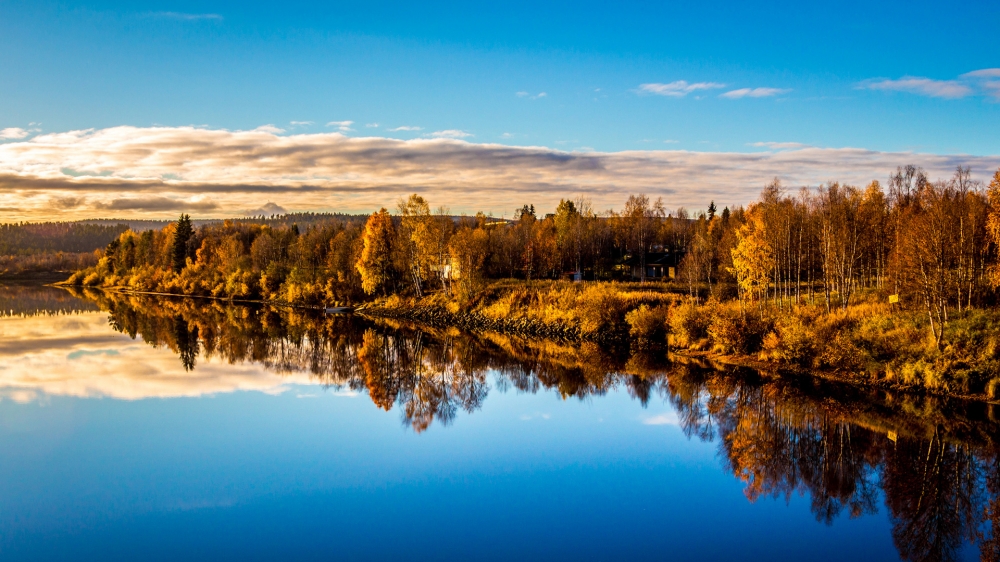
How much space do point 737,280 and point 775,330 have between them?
12120 mm

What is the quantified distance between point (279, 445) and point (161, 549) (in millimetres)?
7148

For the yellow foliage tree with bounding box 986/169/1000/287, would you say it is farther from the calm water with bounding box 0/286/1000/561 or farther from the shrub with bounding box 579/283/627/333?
the shrub with bounding box 579/283/627/333

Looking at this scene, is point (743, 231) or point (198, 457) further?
point (743, 231)

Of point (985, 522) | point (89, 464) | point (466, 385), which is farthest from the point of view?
point (466, 385)

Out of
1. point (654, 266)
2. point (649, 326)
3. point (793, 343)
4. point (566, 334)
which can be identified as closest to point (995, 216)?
point (793, 343)

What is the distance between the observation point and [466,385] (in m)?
29.7

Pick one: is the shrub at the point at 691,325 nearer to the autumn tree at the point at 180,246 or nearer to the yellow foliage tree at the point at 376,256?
the yellow foliage tree at the point at 376,256

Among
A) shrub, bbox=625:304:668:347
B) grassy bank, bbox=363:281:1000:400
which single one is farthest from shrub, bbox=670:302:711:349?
shrub, bbox=625:304:668:347

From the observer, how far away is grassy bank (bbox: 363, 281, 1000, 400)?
2523 cm

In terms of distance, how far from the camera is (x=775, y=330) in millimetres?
32531

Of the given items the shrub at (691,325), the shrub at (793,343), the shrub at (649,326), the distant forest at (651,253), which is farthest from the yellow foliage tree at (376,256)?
the shrub at (793,343)

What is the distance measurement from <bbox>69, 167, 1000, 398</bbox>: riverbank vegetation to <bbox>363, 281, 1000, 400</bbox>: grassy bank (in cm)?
8

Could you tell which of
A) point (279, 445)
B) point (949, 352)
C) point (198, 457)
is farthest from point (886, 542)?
point (198, 457)

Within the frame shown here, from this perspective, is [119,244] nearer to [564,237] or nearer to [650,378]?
[564,237]
